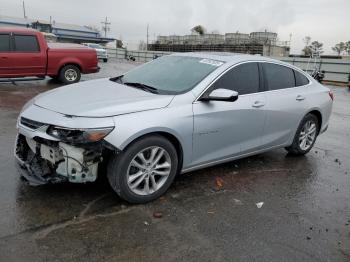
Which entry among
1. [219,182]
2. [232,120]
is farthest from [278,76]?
[219,182]

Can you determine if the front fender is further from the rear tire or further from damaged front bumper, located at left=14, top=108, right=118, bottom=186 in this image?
the rear tire

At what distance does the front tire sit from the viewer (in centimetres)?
361

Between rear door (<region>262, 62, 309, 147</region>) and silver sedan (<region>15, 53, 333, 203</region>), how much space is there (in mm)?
16

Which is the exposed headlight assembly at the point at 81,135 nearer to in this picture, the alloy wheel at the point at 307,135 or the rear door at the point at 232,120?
the rear door at the point at 232,120

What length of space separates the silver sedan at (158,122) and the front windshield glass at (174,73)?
13 mm

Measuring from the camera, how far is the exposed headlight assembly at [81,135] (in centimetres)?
339

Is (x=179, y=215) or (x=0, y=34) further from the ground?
(x=0, y=34)

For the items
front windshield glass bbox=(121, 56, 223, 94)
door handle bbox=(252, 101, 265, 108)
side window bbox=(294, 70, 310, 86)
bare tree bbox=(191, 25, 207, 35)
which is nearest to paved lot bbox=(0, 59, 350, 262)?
door handle bbox=(252, 101, 265, 108)

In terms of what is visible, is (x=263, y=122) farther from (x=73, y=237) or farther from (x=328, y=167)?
(x=73, y=237)

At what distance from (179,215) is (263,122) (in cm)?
197

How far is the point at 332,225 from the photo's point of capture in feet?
12.4

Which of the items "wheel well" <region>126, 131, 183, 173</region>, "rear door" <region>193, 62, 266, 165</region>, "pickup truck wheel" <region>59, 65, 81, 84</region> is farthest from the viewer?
"pickup truck wheel" <region>59, 65, 81, 84</region>

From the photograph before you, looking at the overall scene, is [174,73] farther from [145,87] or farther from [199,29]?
[199,29]

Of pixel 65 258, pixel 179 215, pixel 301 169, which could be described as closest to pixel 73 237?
pixel 65 258
